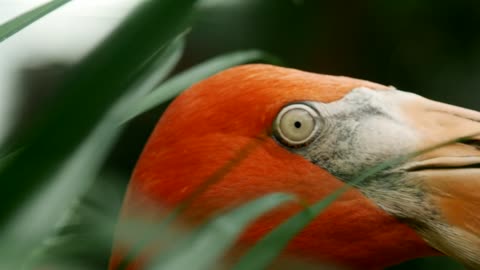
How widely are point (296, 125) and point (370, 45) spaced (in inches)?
21.5

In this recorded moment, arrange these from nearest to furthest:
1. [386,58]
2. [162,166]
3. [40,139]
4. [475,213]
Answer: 1. [40,139]
2. [475,213]
3. [162,166]
4. [386,58]

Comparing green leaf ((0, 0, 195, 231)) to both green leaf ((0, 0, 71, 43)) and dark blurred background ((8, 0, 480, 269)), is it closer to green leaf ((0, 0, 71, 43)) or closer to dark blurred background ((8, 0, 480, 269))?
green leaf ((0, 0, 71, 43))

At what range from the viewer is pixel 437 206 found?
4.01 feet

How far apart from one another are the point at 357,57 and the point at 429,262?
0.70 meters

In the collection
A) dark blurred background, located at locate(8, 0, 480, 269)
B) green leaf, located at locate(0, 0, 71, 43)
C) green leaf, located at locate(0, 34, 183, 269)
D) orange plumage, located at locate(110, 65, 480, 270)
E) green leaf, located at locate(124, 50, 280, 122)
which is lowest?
green leaf, located at locate(0, 34, 183, 269)

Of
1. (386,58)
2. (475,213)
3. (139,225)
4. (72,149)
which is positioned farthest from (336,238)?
(72,149)

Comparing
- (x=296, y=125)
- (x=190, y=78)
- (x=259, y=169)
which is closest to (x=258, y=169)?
(x=259, y=169)

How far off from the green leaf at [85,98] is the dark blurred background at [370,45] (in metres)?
0.76

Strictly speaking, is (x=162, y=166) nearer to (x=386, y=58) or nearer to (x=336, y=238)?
(x=336, y=238)

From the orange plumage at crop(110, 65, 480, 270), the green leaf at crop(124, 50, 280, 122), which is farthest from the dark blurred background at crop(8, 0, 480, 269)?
the green leaf at crop(124, 50, 280, 122)

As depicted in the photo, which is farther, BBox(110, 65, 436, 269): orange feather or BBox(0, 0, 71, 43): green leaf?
BBox(110, 65, 436, 269): orange feather

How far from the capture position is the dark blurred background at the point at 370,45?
1.38m

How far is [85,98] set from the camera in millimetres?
381

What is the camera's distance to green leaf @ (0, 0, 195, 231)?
38 cm
